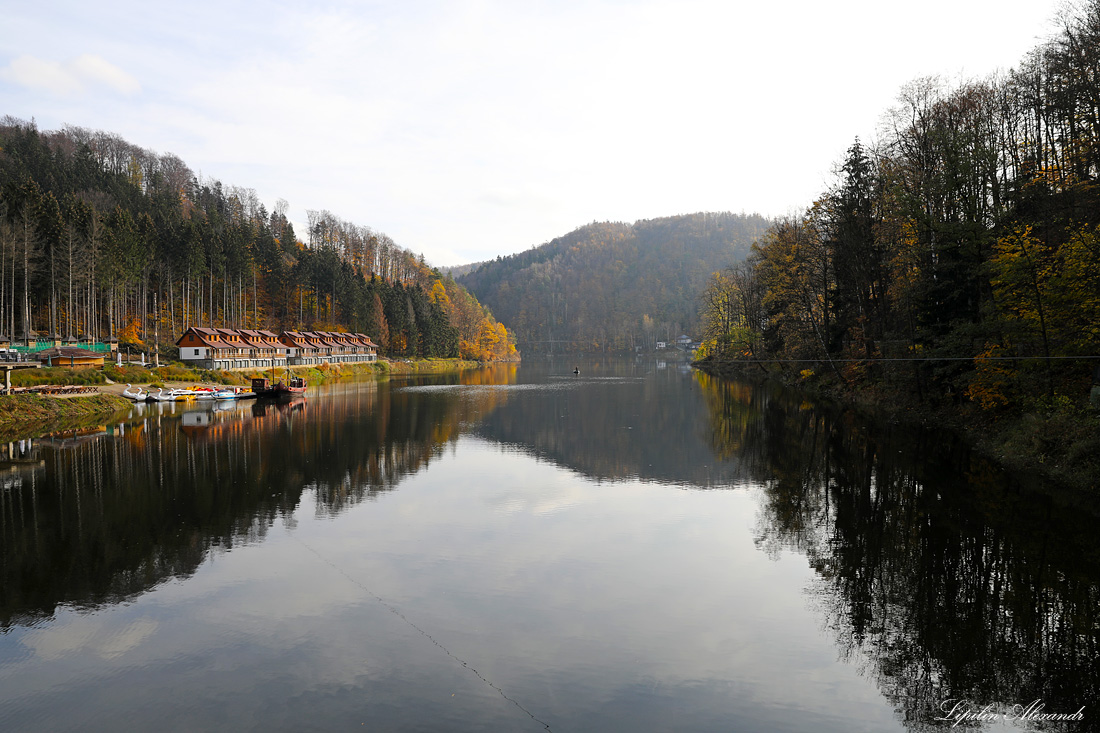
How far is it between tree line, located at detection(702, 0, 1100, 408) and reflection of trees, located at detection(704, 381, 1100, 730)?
4.20 m

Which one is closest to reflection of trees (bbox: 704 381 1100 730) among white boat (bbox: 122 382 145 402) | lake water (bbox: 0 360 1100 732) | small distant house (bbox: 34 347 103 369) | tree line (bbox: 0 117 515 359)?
lake water (bbox: 0 360 1100 732)

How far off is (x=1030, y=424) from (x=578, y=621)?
1621 centimetres

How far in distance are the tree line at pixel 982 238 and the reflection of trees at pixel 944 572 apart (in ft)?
13.8

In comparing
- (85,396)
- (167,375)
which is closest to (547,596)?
(85,396)

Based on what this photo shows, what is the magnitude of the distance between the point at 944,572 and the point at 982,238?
1635cm

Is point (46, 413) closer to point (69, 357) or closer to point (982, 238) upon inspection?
point (69, 357)

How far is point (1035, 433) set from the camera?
17.2 m

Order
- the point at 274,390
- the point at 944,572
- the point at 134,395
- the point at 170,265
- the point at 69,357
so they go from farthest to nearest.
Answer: the point at 170,265, the point at 274,390, the point at 69,357, the point at 134,395, the point at 944,572

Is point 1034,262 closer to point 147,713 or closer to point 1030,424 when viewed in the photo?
point 1030,424

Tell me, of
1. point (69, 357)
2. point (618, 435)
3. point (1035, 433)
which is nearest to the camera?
point (1035, 433)

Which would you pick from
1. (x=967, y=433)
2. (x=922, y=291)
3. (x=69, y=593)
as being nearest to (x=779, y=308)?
(x=922, y=291)

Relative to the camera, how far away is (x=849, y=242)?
33.6 meters

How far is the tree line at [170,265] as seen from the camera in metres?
56.6

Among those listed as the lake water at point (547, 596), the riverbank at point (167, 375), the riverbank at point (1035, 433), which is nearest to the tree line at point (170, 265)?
the riverbank at point (167, 375)
